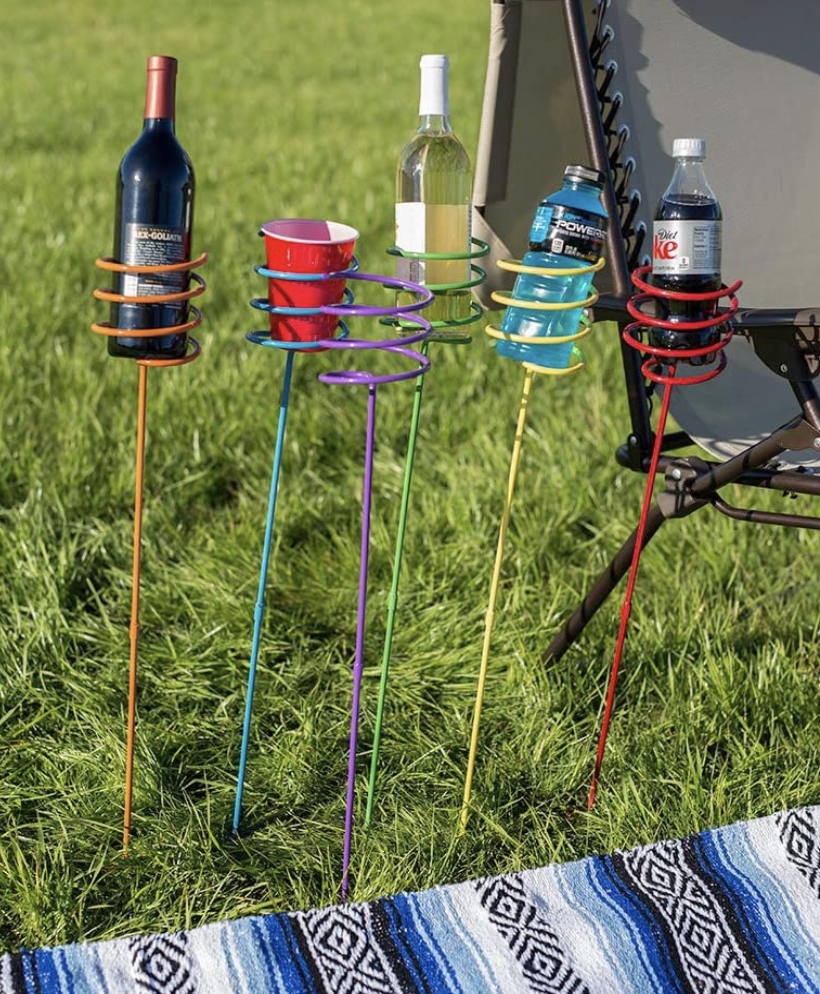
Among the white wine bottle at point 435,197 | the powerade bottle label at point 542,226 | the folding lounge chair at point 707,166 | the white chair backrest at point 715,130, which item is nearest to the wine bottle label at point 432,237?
the white wine bottle at point 435,197

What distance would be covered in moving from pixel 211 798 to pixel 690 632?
3.02ft

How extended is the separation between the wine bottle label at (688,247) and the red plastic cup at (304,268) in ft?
1.28

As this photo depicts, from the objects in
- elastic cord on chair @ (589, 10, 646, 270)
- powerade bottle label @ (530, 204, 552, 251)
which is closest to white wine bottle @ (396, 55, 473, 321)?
powerade bottle label @ (530, 204, 552, 251)

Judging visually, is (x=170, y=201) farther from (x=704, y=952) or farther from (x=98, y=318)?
(x=98, y=318)

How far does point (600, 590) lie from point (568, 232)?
0.71 metres

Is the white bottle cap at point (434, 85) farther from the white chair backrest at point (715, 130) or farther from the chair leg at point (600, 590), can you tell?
the chair leg at point (600, 590)

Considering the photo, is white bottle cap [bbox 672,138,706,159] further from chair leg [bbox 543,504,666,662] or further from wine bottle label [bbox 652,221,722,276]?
chair leg [bbox 543,504,666,662]

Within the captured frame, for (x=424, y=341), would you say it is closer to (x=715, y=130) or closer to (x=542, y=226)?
(x=542, y=226)

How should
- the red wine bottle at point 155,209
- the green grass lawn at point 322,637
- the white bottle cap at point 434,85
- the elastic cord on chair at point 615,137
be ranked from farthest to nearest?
the elastic cord on chair at point 615,137, the green grass lawn at point 322,637, the white bottle cap at point 434,85, the red wine bottle at point 155,209

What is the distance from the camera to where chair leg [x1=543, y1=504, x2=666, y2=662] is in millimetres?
1972

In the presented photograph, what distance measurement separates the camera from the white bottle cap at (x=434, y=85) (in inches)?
64.5

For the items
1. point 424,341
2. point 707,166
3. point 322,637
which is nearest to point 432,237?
point 424,341

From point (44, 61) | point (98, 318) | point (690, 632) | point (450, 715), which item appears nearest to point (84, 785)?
point (450, 715)

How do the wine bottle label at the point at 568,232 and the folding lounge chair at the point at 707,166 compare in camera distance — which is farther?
the folding lounge chair at the point at 707,166
